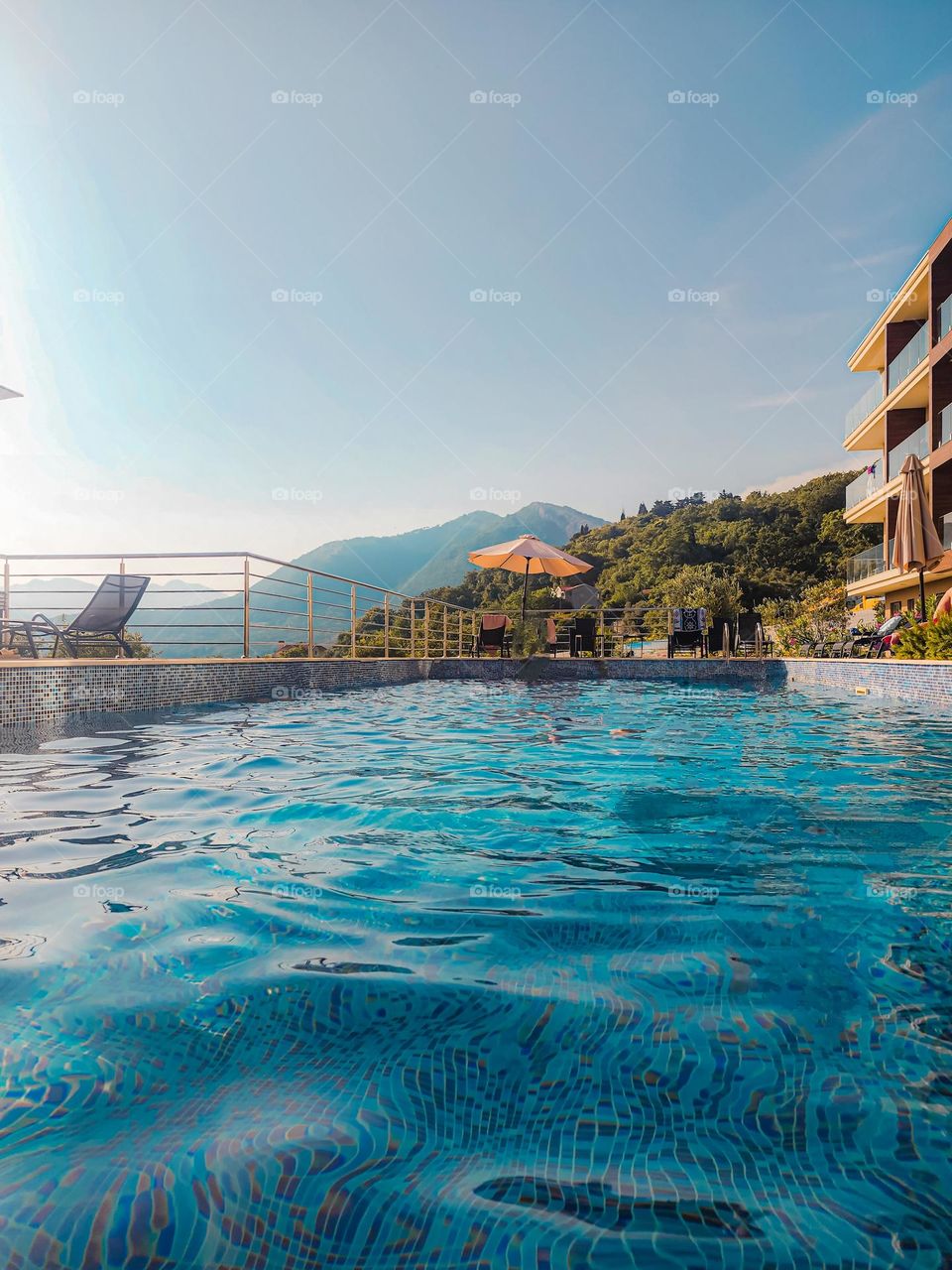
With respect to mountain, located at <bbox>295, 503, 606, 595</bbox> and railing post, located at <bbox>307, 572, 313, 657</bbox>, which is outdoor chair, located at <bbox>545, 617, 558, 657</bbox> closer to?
railing post, located at <bbox>307, 572, 313, 657</bbox>

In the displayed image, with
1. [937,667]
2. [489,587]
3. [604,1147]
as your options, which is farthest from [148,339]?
[489,587]

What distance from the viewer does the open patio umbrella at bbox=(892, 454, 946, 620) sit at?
12117mm

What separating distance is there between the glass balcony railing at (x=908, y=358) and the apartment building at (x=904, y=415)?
2cm

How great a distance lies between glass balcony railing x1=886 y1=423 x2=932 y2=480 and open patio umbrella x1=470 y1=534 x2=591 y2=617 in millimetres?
8424

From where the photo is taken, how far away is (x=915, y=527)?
1220cm

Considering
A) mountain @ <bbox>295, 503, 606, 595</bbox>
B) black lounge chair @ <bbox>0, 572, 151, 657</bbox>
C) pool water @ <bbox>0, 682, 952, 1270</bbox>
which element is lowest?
pool water @ <bbox>0, 682, 952, 1270</bbox>

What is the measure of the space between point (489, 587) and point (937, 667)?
48011mm

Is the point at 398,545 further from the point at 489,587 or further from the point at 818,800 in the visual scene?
the point at 818,800

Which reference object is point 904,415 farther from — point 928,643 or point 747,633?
point 928,643

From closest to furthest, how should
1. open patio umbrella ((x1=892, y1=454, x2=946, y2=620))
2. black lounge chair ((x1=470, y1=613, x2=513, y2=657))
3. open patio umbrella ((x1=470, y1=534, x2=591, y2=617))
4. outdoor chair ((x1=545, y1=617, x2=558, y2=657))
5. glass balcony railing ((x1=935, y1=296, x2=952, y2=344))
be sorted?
open patio umbrella ((x1=892, y1=454, x2=946, y2=620)) → open patio umbrella ((x1=470, y1=534, x2=591, y2=617)) → black lounge chair ((x1=470, y1=613, x2=513, y2=657)) → outdoor chair ((x1=545, y1=617, x2=558, y2=657)) → glass balcony railing ((x1=935, y1=296, x2=952, y2=344))

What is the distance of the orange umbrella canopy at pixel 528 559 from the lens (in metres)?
12.8

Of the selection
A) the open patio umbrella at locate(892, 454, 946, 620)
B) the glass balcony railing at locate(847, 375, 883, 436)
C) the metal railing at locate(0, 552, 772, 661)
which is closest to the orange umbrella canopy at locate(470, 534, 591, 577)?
the metal railing at locate(0, 552, 772, 661)

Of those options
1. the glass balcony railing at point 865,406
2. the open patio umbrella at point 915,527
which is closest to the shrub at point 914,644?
the open patio umbrella at point 915,527

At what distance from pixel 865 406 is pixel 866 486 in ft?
7.80
